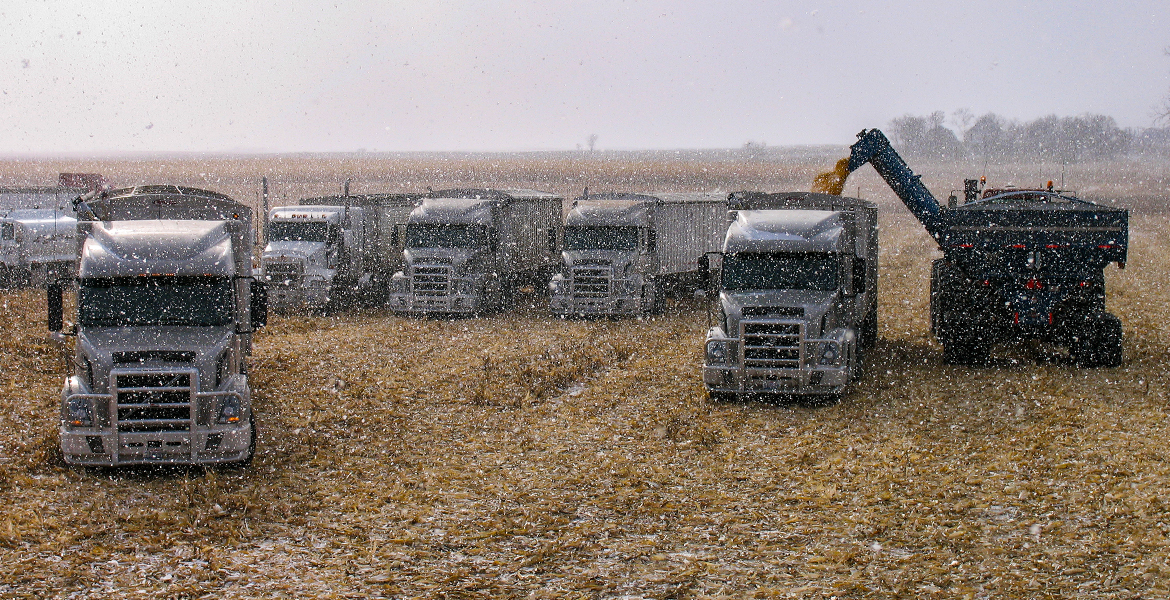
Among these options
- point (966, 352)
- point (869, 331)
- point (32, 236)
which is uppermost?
point (32, 236)

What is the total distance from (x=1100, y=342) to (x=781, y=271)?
23.4 ft

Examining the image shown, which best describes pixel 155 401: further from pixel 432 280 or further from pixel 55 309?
pixel 432 280

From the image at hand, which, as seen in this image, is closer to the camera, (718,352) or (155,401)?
(155,401)

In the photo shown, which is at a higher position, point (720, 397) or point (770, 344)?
point (770, 344)

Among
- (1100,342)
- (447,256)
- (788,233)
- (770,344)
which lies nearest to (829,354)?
(770,344)

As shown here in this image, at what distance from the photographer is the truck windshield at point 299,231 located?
3103 centimetres

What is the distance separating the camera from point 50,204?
3572 centimetres

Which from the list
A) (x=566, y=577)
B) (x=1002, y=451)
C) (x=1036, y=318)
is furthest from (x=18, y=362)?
(x=1036, y=318)

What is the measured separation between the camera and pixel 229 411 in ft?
44.5

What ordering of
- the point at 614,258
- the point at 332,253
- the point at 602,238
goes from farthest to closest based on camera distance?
1. the point at 332,253
2. the point at 602,238
3. the point at 614,258

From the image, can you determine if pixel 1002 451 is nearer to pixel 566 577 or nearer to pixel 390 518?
pixel 566 577

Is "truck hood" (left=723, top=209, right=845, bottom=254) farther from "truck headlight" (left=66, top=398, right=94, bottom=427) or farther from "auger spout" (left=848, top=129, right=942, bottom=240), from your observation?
"truck headlight" (left=66, top=398, right=94, bottom=427)

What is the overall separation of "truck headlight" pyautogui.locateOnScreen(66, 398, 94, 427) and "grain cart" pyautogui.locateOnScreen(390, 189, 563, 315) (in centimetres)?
1646

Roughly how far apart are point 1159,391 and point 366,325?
18.7m
